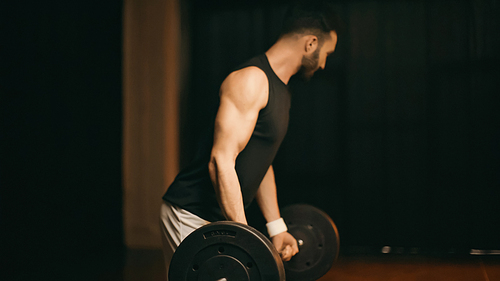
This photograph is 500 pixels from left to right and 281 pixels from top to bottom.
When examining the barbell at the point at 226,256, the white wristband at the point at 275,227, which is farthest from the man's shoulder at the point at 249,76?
the white wristband at the point at 275,227

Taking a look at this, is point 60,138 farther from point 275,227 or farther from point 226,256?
point 226,256

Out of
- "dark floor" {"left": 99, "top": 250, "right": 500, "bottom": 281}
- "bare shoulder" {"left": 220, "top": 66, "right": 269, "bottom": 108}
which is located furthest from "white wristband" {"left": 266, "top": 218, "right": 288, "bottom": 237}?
"dark floor" {"left": 99, "top": 250, "right": 500, "bottom": 281}

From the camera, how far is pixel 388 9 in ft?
7.87

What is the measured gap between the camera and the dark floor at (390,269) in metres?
1.89

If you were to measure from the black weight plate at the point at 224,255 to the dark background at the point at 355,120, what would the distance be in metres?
1.43

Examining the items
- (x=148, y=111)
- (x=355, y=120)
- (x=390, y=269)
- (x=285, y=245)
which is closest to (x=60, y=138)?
(x=148, y=111)

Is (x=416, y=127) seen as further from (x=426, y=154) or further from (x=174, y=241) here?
(x=174, y=241)

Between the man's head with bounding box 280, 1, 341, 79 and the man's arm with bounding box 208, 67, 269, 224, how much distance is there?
24 cm

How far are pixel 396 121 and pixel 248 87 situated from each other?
172cm

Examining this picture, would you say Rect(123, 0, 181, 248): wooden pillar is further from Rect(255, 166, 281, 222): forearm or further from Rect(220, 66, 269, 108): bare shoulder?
Rect(220, 66, 269, 108): bare shoulder

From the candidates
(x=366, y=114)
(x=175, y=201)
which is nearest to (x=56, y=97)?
(x=175, y=201)

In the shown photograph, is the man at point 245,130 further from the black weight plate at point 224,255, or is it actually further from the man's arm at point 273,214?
the man's arm at point 273,214

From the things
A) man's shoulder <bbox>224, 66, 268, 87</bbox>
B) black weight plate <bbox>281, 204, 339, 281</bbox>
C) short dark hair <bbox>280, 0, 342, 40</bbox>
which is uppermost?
short dark hair <bbox>280, 0, 342, 40</bbox>

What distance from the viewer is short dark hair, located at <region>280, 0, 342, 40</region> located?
1123mm
